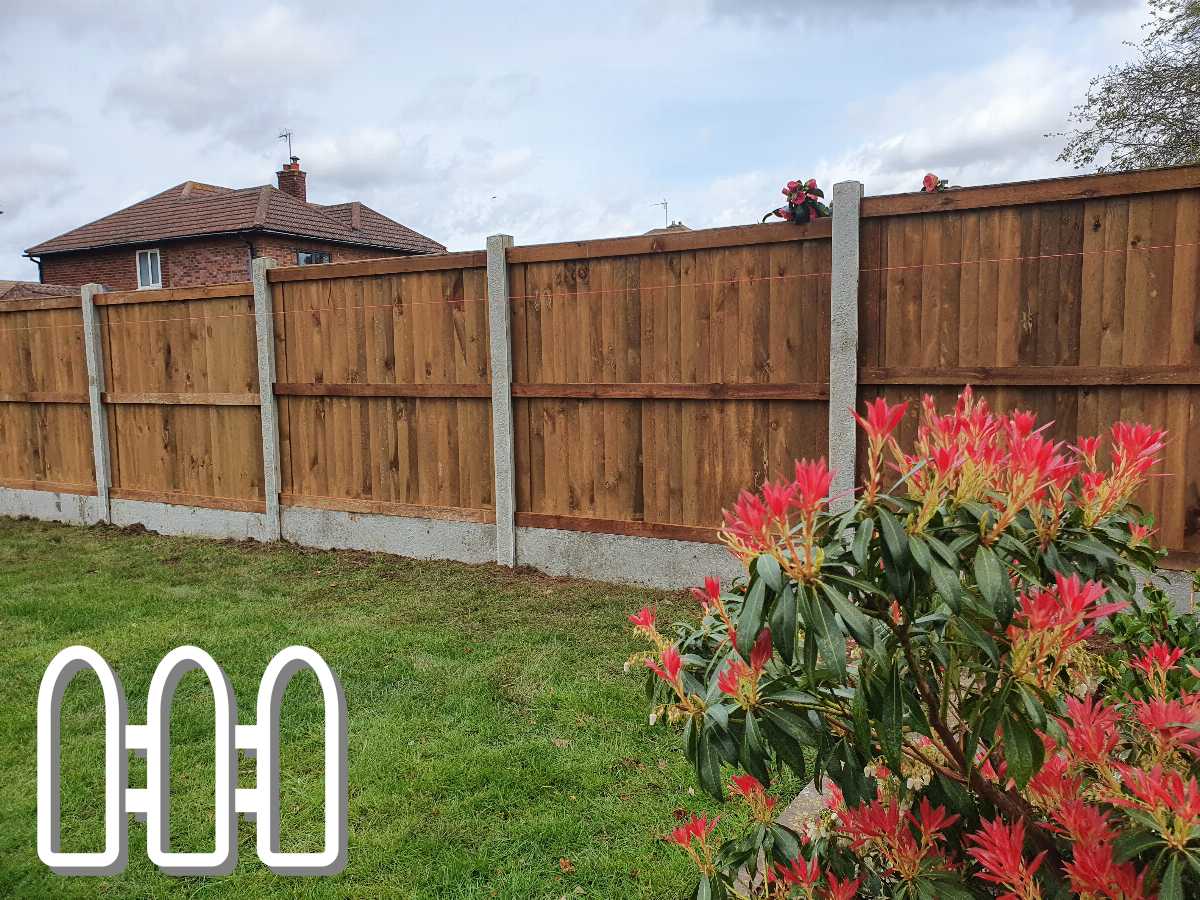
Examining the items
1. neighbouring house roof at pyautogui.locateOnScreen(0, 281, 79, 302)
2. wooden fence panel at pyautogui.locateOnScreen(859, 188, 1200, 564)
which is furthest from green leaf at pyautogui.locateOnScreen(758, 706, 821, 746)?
neighbouring house roof at pyautogui.locateOnScreen(0, 281, 79, 302)

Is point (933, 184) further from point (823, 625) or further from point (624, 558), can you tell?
point (823, 625)

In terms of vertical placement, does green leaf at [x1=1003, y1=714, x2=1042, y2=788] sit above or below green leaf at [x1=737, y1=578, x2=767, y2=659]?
below

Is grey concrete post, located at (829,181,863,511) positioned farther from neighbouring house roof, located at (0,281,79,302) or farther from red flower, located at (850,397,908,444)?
neighbouring house roof, located at (0,281,79,302)

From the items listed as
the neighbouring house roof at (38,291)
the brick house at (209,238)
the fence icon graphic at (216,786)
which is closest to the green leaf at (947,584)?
the fence icon graphic at (216,786)

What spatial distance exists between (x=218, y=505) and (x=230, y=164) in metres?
27.7

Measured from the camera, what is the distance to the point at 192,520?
25.6 ft

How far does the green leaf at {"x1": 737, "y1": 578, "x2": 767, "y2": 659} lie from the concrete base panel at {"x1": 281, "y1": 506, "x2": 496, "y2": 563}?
5139mm

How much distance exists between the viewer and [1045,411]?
14.6 feet

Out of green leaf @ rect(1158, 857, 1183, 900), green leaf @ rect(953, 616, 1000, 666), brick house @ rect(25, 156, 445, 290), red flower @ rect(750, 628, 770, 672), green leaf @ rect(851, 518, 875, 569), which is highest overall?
brick house @ rect(25, 156, 445, 290)

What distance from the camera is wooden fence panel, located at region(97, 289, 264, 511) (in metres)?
7.32

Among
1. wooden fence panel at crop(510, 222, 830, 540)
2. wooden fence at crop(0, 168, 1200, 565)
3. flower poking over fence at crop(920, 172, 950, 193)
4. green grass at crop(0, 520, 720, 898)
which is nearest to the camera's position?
green grass at crop(0, 520, 720, 898)

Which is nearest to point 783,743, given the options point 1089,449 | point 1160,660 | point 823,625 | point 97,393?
point 823,625

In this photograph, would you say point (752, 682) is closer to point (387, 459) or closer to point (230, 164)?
point (387, 459)

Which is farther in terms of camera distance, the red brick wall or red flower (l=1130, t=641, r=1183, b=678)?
the red brick wall
